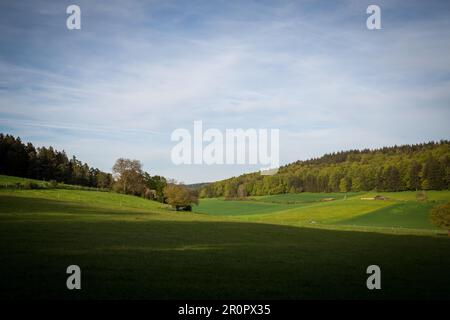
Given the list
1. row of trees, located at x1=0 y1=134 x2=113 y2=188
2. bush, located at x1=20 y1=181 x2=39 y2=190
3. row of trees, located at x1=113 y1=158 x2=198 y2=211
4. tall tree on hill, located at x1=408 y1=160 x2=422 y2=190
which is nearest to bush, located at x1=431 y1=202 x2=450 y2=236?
row of trees, located at x1=113 y1=158 x2=198 y2=211

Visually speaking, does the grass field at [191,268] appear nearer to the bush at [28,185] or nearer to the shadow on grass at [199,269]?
the shadow on grass at [199,269]

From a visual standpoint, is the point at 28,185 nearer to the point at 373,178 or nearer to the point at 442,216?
the point at 442,216

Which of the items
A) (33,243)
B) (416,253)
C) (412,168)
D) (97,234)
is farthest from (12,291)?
(412,168)

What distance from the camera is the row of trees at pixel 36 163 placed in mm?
Answer: 119000

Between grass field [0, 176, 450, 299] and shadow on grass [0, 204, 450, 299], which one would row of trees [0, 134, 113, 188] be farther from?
shadow on grass [0, 204, 450, 299]

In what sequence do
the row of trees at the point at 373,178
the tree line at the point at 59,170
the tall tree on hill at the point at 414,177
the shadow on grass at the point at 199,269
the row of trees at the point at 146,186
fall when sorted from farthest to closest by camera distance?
the tall tree on hill at the point at 414,177 → the row of trees at the point at 373,178 → the tree line at the point at 59,170 → the row of trees at the point at 146,186 → the shadow on grass at the point at 199,269

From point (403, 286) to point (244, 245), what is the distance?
52.7ft

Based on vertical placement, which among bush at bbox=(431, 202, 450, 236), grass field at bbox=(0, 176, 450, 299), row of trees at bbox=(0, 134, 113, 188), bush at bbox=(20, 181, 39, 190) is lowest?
bush at bbox=(431, 202, 450, 236)

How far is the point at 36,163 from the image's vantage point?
123750mm

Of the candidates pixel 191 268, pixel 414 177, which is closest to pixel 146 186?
pixel 414 177

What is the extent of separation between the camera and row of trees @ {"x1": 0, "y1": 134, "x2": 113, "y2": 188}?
4685 inches

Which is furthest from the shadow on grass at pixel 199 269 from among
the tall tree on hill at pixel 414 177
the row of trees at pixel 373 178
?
the tall tree on hill at pixel 414 177

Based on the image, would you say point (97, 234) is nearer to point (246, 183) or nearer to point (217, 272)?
point (217, 272)

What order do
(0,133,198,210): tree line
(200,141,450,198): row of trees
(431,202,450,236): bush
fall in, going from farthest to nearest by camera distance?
(200,141,450,198): row of trees
(0,133,198,210): tree line
(431,202,450,236): bush
